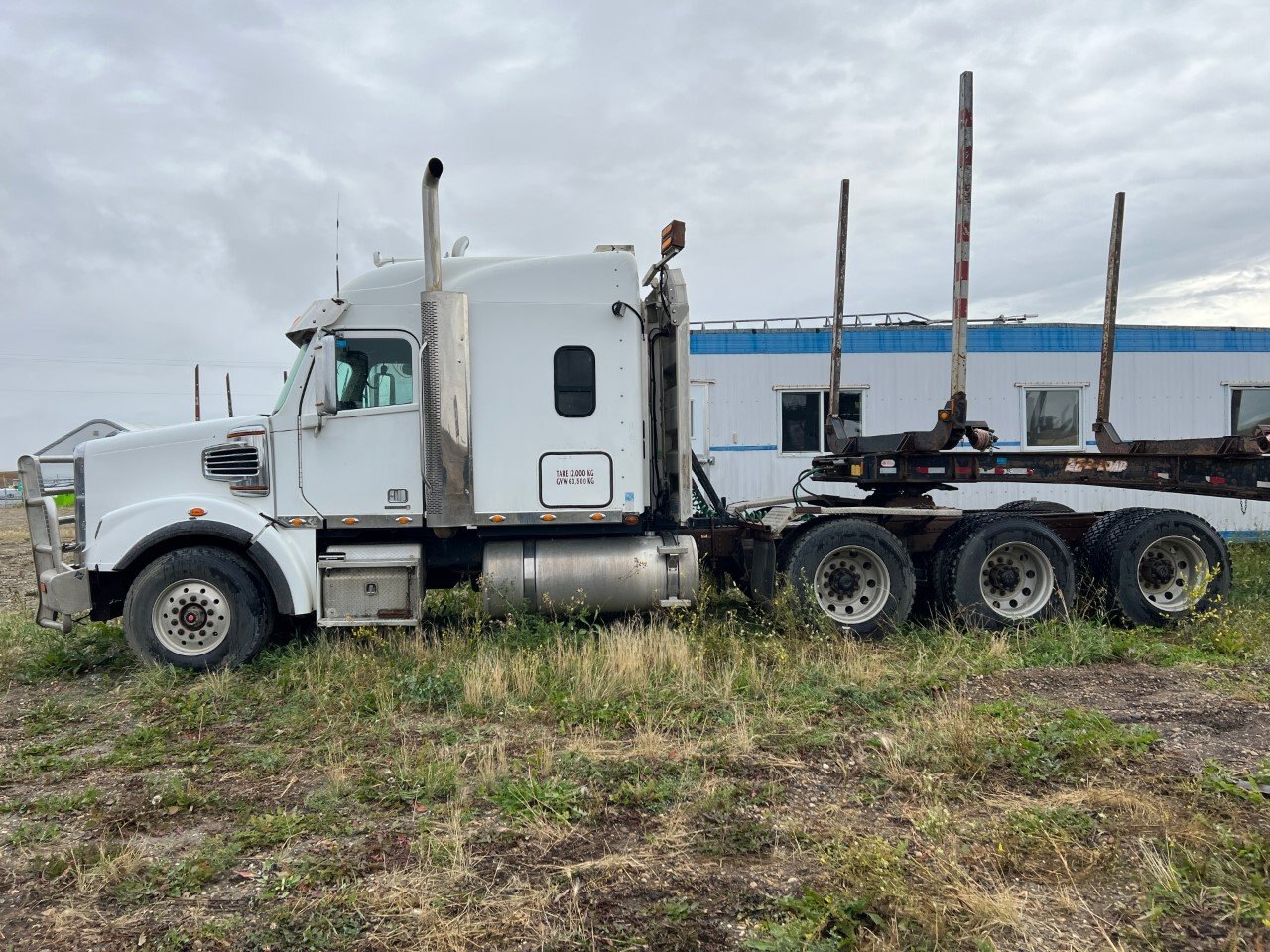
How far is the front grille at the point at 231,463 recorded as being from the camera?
659cm

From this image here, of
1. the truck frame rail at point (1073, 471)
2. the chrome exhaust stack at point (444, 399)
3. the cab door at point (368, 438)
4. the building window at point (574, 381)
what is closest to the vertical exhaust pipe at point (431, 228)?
the chrome exhaust stack at point (444, 399)

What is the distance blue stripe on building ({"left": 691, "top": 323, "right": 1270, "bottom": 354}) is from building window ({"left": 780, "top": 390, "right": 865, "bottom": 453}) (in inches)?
26.5

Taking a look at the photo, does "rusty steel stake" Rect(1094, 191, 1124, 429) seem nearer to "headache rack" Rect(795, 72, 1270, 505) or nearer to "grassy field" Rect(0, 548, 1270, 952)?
"headache rack" Rect(795, 72, 1270, 505)

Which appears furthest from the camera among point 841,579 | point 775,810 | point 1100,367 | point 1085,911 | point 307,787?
point 1100,367

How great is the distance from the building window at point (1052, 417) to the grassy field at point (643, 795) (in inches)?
286

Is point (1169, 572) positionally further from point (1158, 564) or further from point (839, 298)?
point (839, 298)

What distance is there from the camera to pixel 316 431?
661cm

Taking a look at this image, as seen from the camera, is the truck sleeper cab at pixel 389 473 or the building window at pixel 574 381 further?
the building window at pixel 574 381

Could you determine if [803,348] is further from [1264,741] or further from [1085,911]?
[1085,911]

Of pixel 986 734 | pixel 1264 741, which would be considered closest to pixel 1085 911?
pixel 986 734

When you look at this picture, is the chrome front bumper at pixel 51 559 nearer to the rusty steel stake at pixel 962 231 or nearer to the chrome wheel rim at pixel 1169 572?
the rusty steel stake at pixel 962 231

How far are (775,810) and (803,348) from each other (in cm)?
1020

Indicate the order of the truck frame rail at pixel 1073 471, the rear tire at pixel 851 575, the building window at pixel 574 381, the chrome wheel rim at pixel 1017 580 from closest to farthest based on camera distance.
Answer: the building window at pixel 574 381 < the rear tire at pixel 851 575 < the chrome wheel rim at pixel 1017 580 < the truck frame rail at pixel 1073 471

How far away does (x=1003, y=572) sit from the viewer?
7.51m
